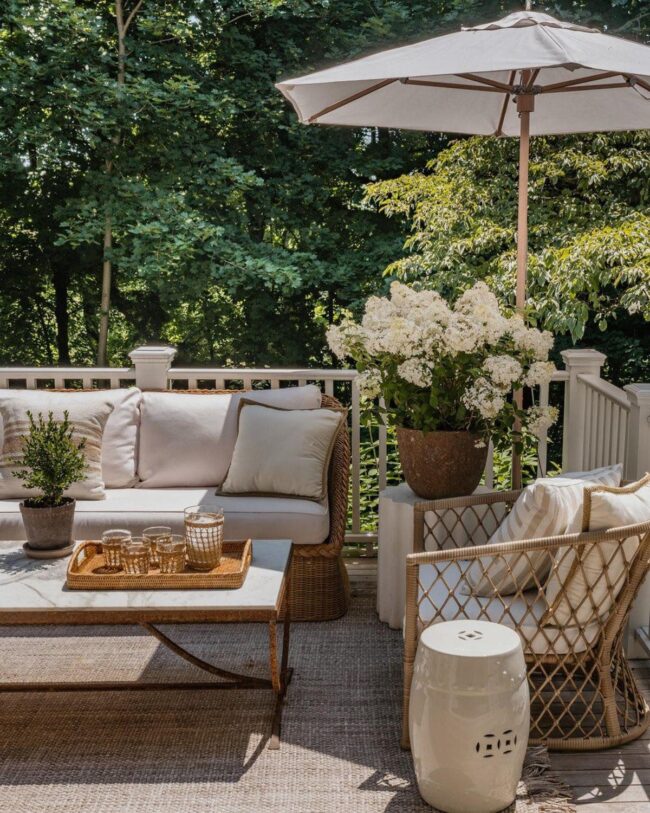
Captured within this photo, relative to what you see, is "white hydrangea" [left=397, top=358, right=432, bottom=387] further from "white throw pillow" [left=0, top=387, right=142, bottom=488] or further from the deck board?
"white throw pillow" [left=0, top=387, right=142, bottom=488]

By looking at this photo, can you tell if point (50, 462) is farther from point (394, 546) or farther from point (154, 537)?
point (394, 546)

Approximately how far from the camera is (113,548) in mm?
2627

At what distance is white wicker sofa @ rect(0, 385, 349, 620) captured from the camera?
3.44m

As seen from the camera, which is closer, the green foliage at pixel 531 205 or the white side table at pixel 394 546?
the white side table at pixel 394 546

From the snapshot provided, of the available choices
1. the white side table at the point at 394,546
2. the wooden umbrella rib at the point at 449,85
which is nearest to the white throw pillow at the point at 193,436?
the white side table at the point at 394,546

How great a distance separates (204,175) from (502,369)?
228 inches

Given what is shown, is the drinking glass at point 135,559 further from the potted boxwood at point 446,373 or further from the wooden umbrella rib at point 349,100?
the wooden umbrella rib at point 349,100

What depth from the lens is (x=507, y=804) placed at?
7.25ft

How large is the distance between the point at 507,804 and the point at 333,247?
6853 millimetres

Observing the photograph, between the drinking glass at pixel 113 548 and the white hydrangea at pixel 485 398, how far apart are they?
1205 mm

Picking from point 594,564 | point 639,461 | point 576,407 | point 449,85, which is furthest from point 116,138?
point 594,564

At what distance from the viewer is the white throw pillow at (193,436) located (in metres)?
3.83

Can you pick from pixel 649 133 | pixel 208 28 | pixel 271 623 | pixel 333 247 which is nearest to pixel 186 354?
pixel 333 247

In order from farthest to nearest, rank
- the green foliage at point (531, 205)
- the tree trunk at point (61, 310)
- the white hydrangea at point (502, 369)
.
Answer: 1. the tree trunk at point (61, 310)
2. the green foliage at point (531, 205)
3. the white hydrangea at point (502, 369)
